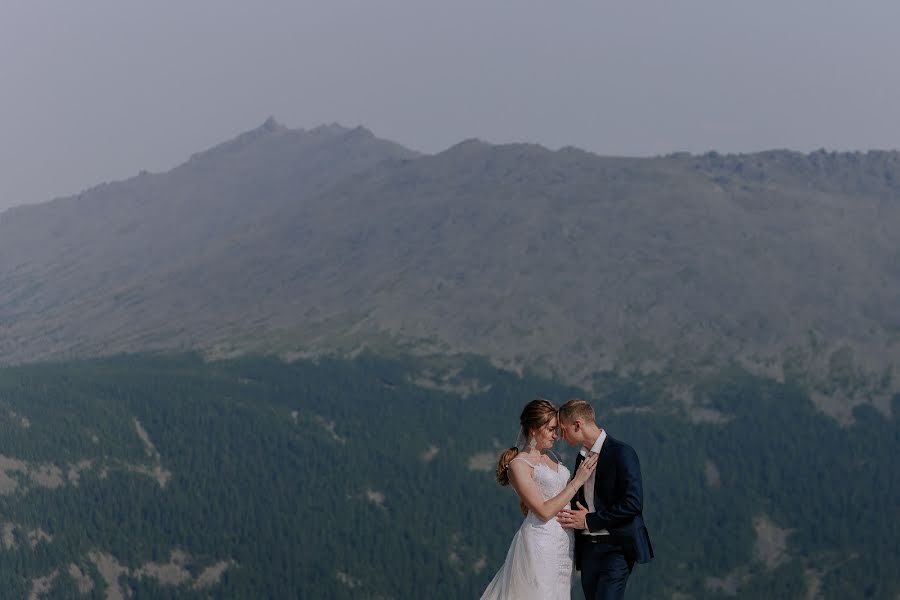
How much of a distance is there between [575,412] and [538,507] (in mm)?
2171

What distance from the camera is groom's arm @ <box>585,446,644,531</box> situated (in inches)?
1118

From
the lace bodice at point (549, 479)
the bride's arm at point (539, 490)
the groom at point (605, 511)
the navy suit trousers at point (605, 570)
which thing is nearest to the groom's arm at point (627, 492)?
the groom at point (605, 511)

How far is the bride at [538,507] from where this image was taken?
94.4ft

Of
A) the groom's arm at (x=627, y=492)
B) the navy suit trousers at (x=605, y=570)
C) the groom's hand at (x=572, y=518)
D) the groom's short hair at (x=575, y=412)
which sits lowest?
the navy suit trousers at (x=605, y=570)

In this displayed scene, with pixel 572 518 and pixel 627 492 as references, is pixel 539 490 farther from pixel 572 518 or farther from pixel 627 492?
pixel 627 492

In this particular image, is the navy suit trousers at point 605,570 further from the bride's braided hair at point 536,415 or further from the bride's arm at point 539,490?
the bride's braided hair at point 536,415

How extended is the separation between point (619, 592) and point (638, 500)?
2142 mm

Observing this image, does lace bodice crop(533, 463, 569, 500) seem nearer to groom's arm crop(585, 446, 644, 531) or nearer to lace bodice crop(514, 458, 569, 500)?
lace bodice crop(514, 458, 569, 500)

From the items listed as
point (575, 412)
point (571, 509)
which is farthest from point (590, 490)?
point (575, 412)

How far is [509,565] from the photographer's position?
30.2 meters

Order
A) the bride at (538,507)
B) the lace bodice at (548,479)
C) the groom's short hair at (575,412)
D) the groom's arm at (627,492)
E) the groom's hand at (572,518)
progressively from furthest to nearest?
the groom's hand at (572,518), the lace bodice at (548,479), the bride at (538,507), the groom's arm at (627,492), the groom's short hair at (575,412)

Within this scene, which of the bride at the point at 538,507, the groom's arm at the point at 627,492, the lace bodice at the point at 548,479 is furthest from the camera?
the lace bodice at the point at 548,479

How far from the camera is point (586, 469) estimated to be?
29.1 m

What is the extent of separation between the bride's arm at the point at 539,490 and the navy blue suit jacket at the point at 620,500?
25 cm
